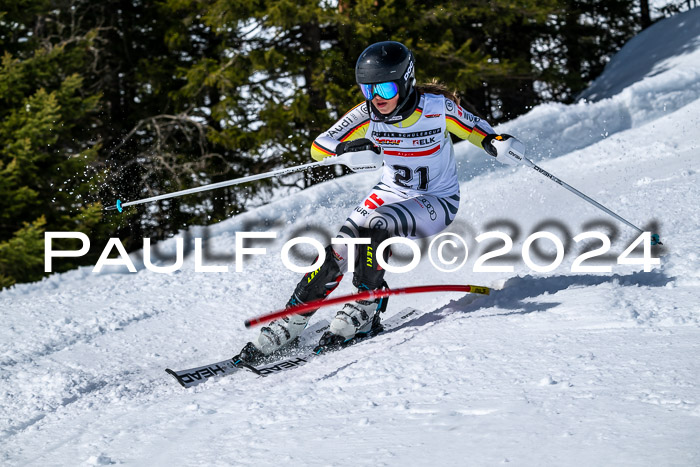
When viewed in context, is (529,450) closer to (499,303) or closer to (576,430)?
(576,430)

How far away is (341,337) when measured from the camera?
4.28m

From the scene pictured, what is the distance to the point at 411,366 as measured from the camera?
334 cm

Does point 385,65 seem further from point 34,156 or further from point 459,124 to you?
point 34,156

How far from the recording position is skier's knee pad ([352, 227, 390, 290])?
4109mm

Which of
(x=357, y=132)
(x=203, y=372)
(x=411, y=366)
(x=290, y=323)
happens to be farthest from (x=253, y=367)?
(x=357, y=132)

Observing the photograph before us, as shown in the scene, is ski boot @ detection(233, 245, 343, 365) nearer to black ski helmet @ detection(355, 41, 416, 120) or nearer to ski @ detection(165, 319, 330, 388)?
ski @ detection(165, 319, 330, 388)

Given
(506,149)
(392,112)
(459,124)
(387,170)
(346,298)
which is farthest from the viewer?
(387,170)

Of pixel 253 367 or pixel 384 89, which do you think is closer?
pixel 253 367

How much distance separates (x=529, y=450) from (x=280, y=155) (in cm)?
1073

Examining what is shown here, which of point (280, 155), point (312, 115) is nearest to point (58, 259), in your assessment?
point (280, 155)
